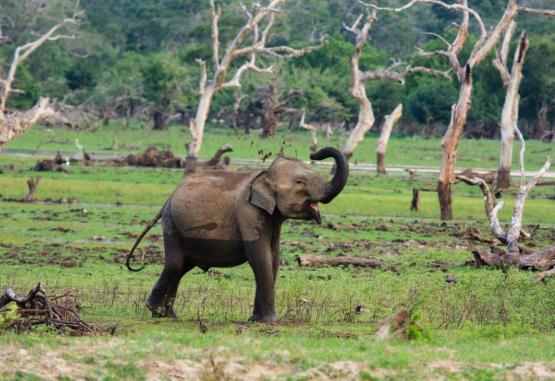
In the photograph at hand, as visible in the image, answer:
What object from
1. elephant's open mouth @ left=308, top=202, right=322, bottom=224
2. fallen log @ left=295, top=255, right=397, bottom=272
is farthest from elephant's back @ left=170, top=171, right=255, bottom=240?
fallen log @ left=295, top=255, right=397, bottom=272

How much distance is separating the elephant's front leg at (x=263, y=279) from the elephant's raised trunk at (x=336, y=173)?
30.6 inches

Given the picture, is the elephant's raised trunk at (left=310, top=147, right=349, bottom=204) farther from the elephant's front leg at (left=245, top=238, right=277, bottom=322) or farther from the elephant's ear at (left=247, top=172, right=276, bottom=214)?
the elephant's front leg at (left=245, top=238, right=277, bottom=322)

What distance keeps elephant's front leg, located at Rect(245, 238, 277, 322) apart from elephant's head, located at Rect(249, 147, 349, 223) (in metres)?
0.38

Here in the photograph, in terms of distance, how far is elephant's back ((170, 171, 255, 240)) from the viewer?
1327 cm

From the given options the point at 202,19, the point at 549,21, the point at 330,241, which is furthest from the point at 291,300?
the point at 202,19

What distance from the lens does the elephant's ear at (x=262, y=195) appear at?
512 inches

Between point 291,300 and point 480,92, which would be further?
point 480,92

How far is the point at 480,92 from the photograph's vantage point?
62.7 metres

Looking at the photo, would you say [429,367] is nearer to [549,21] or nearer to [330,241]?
[330,241]

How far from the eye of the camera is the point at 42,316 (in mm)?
11180

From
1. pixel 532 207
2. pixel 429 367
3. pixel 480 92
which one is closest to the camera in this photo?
pixel 429 367

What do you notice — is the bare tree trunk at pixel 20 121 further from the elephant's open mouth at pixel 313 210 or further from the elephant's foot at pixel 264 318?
the elephant's foot at pixel 264 318

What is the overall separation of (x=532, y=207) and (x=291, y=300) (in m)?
16.9

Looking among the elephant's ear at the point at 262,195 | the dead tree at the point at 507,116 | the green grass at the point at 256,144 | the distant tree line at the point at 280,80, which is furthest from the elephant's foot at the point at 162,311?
the distant tree line at the point at 280,80
